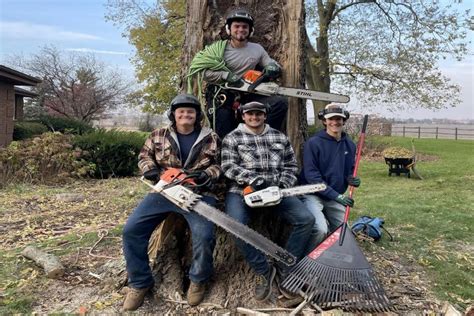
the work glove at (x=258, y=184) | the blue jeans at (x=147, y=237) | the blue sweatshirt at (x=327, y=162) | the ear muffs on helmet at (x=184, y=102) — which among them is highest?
the ear muffs on helmet at (x=184, y=102)

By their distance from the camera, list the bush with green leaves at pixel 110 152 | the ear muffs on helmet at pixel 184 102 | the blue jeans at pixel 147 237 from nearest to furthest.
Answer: the blue jeans at pixel 147 237 → the ear muffs on helmet at pixel 184 102 → the bush with green leaves at pixel 110 152

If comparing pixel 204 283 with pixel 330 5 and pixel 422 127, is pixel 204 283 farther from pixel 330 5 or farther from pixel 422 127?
pixel 422 127

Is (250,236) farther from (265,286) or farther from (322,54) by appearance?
(322,54)

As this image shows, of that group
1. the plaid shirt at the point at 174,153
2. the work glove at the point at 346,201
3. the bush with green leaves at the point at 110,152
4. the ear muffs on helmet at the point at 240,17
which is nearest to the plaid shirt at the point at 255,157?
the plaid shirt at the point at 174,153

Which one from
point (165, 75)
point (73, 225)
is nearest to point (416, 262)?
point (73, 225)

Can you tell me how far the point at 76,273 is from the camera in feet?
14.5

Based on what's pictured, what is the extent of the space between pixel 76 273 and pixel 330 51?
19.9 meters

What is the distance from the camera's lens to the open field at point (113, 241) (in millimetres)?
3967

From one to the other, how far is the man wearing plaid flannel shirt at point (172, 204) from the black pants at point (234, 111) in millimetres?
348

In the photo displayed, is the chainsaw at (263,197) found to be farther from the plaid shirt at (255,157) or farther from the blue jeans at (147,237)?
the blue jeans at (147,237)

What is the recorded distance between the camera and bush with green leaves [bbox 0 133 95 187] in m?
11.1

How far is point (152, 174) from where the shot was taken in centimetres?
366

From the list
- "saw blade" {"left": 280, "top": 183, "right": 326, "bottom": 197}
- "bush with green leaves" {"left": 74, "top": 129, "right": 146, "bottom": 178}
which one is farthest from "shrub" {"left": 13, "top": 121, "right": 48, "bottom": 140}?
"saw blade" {"left": 280, "top": 183, "right": 326, "bottom": 197}

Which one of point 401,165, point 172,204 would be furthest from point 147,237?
point 401,165
